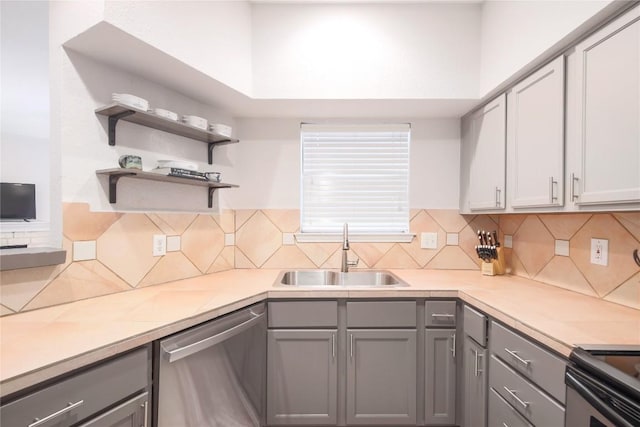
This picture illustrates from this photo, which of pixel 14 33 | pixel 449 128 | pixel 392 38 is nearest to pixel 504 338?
pixel 449 128

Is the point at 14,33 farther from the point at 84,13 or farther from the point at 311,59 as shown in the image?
the point at 311,59

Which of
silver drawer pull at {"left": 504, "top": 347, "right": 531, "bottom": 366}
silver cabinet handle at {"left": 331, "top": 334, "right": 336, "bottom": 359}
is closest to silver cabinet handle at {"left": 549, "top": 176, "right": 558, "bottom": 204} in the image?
silver drawer pull at {"left": 504, "top": 347, "right": 531, "bottom": 366}

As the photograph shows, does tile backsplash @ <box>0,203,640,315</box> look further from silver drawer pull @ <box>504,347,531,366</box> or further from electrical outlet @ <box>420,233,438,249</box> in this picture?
silver drawer pull @ <box>504,347,531,366</box>

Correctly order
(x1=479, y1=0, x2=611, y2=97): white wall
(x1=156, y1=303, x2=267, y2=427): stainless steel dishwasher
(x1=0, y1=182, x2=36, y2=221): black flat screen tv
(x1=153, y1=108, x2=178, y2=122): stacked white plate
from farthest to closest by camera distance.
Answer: (x1=0, y1=182, x2=36, y2=221): black flat screen tv
(x1=153, y1=108, x2=178, y2=122): stacked white plate
(x1=479, y1=0, x2=611, y2=97): white wall
(x1=156, y1=303, x2=267, y2=427): stainless steel dishwasher

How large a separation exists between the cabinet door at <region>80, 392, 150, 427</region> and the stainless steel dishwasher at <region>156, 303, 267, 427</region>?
6 cm

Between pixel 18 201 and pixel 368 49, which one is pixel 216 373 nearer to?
pixel 368 49

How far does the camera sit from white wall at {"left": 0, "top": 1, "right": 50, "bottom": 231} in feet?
6.27

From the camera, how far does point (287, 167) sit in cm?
237

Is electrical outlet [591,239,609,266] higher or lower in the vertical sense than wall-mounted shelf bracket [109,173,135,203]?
lower

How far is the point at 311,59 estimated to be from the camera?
190 cm

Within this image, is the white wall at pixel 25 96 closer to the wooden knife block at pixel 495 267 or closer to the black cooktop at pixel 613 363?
the black cooktop at pixel 613 363

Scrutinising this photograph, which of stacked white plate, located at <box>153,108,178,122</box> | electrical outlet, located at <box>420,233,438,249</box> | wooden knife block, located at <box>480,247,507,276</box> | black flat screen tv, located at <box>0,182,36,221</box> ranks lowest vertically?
wooden knife block, located at <box>480,247,507,276</box>

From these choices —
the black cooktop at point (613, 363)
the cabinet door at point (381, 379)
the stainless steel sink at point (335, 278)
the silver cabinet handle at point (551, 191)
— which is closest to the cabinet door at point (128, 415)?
the cabinet door at point (381, 379)

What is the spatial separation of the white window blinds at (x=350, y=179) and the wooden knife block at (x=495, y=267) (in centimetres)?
73
